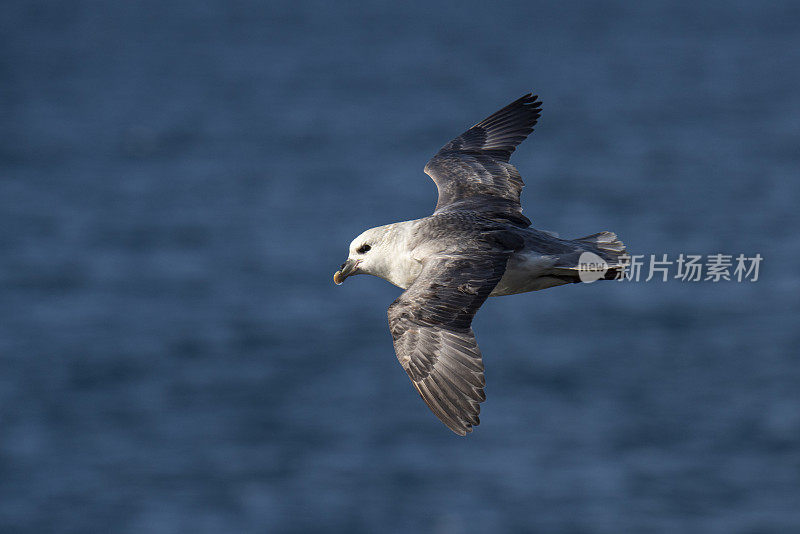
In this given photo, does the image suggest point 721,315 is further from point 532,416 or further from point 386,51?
point 386,51

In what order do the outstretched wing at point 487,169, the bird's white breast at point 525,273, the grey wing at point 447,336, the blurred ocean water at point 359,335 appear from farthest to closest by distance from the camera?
1. the blurred ocean water at point 359,335
2. the outstretched wing at point 487,169
3. the bird's white breast at point 525,273
4. the grey wing at point 447,336

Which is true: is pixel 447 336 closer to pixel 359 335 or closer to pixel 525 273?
pixel 525 273

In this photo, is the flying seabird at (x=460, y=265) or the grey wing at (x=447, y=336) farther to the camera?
the flying seabird at (x=460, y=265)

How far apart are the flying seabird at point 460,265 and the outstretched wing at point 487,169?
0.07 ft

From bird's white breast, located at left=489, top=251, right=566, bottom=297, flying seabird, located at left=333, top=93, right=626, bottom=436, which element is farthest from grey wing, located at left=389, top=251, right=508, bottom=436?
bird's white breast, located at left=489, top=251, right=566, bottom=297

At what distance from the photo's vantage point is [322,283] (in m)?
64.7

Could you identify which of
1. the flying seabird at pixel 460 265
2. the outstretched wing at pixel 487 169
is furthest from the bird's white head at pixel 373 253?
the outstretched wing at pixel 487 169

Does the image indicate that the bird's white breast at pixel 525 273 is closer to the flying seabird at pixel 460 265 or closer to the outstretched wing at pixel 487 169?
the flying seabird at pixel 460 265

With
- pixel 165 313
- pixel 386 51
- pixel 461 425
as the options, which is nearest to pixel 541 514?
pixel 165 313

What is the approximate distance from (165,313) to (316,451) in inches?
641

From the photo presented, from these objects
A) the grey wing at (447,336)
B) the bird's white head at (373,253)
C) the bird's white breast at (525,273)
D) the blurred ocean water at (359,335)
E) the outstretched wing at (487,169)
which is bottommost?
the grey wing at (447,336)

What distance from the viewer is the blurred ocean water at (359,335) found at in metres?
57.0

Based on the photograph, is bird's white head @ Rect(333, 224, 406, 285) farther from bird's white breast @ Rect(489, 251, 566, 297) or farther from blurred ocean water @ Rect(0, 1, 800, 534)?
blurred ocean water @ Rect(0, 1, 800, 534)

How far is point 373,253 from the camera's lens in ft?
37.5
